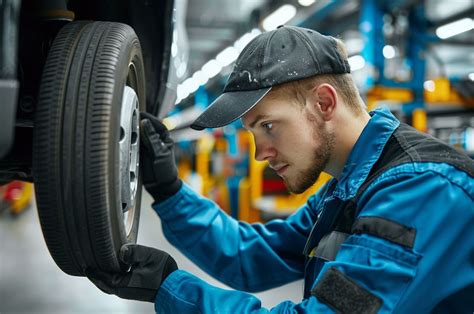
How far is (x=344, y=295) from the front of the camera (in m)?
0.95

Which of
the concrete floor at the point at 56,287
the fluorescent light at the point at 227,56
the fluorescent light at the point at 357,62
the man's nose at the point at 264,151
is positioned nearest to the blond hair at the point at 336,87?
the man's nose at the point at 264,151

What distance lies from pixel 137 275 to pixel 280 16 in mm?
6535

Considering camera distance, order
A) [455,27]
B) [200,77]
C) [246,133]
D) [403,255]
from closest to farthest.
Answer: [403,255] → [246,133] → [455,27] → [200,77]

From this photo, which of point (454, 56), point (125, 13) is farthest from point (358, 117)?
point (454, 56)

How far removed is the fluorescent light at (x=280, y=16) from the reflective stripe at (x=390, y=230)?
6374mm

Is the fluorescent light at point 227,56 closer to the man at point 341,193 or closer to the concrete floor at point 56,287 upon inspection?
the concrete floor at point 56,287

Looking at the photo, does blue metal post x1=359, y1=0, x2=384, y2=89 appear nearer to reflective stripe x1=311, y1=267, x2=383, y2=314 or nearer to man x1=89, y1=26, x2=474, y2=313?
man x1=89, y1=26, x2=474, y2=313

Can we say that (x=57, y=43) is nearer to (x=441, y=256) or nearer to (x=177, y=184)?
(x=177, y=184)

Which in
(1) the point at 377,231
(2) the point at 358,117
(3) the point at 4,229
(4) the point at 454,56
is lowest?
(3) the point at 4,229

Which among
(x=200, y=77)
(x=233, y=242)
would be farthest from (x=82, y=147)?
(x=200, y=77)

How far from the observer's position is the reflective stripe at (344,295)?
0.93 meters

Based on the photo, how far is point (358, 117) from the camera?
1264 millimetres

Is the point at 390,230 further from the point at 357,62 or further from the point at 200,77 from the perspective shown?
the point at 200,77

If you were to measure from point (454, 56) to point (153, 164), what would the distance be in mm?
11673
